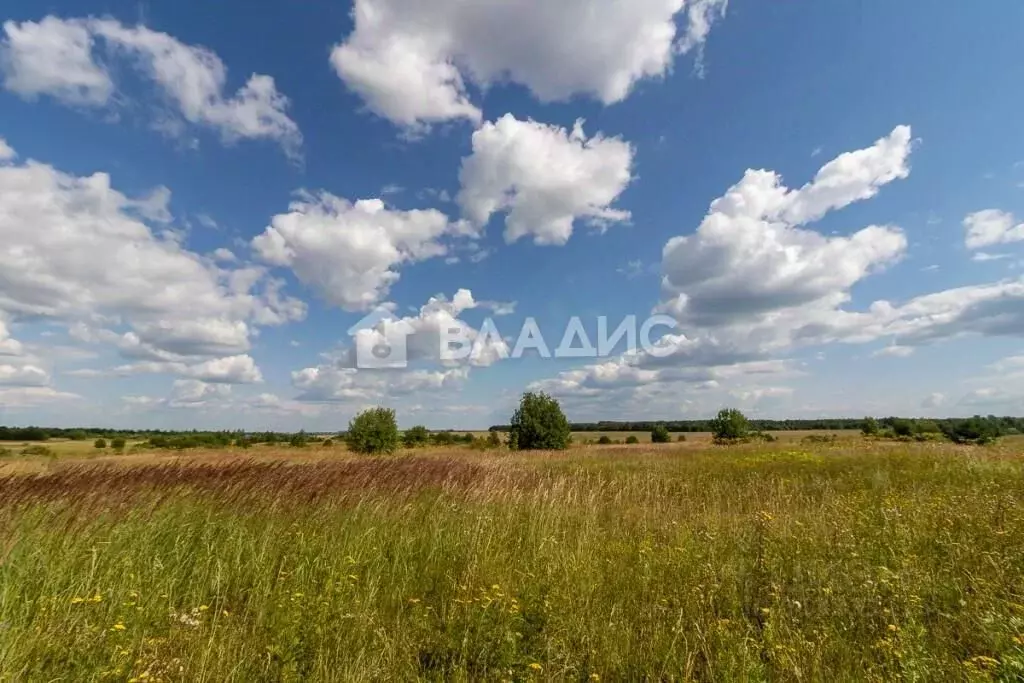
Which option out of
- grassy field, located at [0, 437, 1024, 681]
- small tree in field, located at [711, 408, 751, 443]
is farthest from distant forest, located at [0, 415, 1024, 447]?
grassy field, located at [0, 437, 1024, 681]

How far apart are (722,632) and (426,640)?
201 centimetres

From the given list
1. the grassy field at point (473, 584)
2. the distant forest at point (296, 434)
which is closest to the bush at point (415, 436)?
the distant forest at point (296, 434)

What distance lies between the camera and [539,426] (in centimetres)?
4116

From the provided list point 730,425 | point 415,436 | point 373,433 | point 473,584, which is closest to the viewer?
point 473,584

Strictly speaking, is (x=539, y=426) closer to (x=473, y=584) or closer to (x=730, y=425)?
(x=730, y=425)

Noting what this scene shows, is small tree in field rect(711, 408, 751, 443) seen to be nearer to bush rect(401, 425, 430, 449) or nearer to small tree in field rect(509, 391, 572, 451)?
small tree in field rect(509, 391, 572, 451)

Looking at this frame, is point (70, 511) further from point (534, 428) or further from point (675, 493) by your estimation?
point (534, 428)

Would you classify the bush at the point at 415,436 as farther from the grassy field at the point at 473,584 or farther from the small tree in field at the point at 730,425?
the grassy field at the point at 473,584

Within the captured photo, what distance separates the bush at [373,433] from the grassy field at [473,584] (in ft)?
100

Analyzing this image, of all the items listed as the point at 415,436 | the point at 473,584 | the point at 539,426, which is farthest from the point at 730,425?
the point at 473,584

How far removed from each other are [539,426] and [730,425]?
90.6 feet

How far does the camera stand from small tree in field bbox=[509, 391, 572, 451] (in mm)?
40812

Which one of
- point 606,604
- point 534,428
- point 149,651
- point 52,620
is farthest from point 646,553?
point 534,428

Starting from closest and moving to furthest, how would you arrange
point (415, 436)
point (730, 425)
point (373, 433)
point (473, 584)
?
1. point (473, 584)
2. point (373, 433)
3. point (730, 425)
4. point (415, 436)
